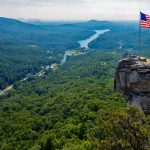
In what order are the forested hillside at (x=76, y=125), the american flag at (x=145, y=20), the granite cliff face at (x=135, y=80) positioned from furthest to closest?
the american flag at (x=145, y=20), the granite cliff face at (x=135, y=80), the forested hillside at (x=76, y=125)

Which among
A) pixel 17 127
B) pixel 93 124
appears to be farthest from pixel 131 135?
Answer: pixel 17 127

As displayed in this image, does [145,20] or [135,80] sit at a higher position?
[145,20]

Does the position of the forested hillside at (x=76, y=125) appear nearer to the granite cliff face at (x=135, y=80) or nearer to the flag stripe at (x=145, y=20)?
the granite cliff face at (x=135, y=80)

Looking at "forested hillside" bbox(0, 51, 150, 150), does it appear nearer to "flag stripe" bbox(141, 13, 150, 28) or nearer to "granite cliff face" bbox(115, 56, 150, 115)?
"granite cliff face" bbox(115, 56, 150, 115)

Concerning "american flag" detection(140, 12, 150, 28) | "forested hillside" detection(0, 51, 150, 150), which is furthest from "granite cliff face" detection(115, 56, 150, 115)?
"american flag" detection(140, 12, 150, 28)

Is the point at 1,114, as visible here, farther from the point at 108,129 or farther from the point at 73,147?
the point at 108,129

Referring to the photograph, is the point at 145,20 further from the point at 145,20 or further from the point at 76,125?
the point at 76,125

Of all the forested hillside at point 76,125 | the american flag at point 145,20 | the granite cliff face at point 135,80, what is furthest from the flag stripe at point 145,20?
the forested hillside at point 76,125

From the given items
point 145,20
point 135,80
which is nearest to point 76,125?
point 135,80
